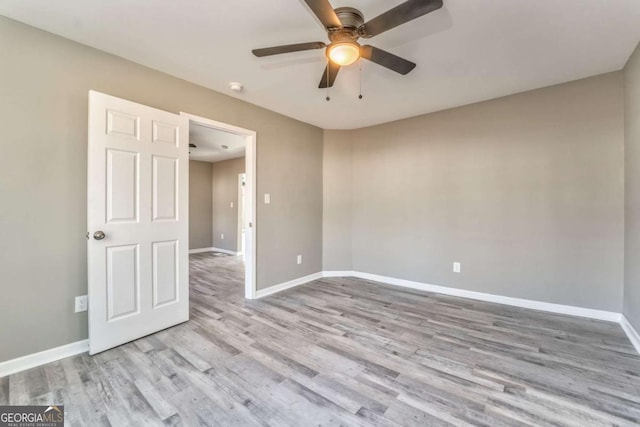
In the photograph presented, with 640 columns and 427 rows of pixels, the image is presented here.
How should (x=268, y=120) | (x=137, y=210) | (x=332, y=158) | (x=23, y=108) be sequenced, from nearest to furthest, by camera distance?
(x=23, y=108)
(x=137, y=210)
(x=268, y=120)
(x=332, y=158)

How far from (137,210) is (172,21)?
4.96 feet

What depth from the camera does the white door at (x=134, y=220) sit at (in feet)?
7.13

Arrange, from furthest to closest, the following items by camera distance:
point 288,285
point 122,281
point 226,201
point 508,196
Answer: point 226,201 < point 288,285 < point 508,196 < point 122,281

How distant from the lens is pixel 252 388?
5.88 feet

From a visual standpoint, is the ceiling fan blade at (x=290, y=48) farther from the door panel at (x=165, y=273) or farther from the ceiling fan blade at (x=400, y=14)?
the door panel at (x=165, y=273)

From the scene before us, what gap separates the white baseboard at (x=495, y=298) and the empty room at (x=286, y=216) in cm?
3

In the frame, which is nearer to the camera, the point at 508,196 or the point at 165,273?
the point at 165,273

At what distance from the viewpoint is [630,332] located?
241cm

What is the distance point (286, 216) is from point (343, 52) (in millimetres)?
2536

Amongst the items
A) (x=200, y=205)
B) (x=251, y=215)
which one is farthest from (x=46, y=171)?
(x=200, y=205)

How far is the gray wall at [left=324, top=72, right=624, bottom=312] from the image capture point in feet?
9.15

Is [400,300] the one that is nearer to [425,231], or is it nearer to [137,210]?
[425,231]

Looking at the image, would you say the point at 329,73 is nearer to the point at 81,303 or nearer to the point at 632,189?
the point at 81,303

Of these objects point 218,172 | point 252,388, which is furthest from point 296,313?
point 218,172
